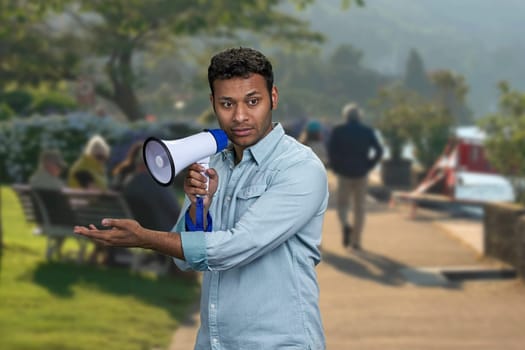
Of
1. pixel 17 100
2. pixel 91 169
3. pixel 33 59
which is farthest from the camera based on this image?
pixel 17 100

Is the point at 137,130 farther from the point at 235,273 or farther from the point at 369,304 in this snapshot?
the point at 235,273

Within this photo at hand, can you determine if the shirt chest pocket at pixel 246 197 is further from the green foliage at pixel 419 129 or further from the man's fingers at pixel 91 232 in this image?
the green foliage at pixel 419 129

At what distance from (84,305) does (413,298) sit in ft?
8.56

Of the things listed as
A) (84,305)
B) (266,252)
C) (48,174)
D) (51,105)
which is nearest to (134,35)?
(51,105)

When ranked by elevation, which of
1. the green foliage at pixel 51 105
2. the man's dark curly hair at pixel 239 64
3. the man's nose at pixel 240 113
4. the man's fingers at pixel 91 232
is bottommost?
the green foliage at pixel 51 105

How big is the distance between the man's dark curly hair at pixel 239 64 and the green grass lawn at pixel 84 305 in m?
3.99

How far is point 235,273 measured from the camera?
110 inches

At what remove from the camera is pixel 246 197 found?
110 inches

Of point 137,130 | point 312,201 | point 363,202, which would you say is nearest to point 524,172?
point 363,202

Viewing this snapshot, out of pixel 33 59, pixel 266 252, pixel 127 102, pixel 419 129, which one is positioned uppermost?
pixel 266 252

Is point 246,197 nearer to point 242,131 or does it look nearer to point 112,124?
point 242,131

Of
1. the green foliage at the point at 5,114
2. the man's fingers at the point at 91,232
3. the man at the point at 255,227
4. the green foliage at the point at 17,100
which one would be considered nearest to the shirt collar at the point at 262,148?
the man at the point at 255,227

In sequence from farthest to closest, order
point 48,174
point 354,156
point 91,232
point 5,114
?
1. point 5,114
2. point 354,156
3. point 48,174
4. point 91,232

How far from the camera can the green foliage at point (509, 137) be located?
10.7 meters
